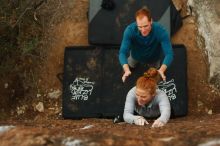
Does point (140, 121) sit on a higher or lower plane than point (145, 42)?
lower

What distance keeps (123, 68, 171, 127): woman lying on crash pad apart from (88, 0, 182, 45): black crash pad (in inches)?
79.4

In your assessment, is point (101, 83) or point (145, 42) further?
point (101, 83)

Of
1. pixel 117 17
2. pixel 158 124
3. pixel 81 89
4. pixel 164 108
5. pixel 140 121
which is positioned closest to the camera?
pixel 158 124

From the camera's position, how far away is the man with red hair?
437cm

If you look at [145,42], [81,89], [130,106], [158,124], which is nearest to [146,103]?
[130,106]

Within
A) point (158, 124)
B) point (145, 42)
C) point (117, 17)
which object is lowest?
point (158, 124)

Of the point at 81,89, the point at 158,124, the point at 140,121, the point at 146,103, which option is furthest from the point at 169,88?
the point at 158,124

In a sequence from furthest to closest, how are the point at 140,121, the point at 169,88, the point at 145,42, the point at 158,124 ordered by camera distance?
the point at 169,88 → the point at 145,42 → the point at 140,121 → the point at 158,124

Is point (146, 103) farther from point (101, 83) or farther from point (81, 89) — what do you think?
point (81, 89)

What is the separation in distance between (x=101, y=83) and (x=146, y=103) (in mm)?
1875

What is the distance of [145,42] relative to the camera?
15.5 ft

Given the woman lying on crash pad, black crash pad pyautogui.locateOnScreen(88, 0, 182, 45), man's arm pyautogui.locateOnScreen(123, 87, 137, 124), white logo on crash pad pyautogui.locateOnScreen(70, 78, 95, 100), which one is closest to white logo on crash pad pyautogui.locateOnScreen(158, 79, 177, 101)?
black crash pad pyautogui.locateOnScreen(88, 0, 182, 45)

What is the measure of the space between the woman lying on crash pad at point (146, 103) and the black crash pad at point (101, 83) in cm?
146

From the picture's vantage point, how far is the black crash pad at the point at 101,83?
233 inches
